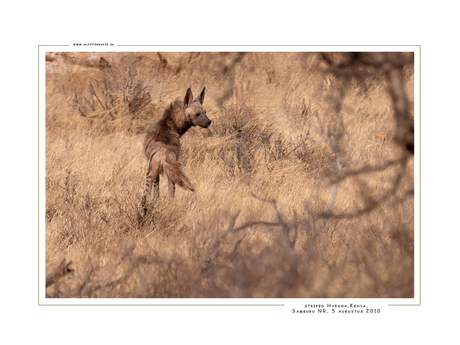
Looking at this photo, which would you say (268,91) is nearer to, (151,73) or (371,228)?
(151,73)

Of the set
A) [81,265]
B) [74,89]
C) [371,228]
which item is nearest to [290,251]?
[371,228]

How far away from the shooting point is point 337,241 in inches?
194

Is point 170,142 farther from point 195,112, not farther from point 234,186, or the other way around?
point 234,186

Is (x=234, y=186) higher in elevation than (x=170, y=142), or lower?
lower

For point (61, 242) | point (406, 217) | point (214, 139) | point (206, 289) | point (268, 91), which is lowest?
point (206, 289)

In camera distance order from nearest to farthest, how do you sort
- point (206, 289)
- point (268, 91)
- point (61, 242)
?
point (206, 289) → point (61, 242) → point (268, 91)

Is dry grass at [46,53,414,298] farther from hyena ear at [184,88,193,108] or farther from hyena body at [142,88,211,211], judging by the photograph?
hyena ear at [184,88,193,108]

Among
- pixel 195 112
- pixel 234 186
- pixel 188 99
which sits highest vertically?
pixel 188 99

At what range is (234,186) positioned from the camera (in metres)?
5.93

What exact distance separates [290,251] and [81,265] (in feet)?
7.22

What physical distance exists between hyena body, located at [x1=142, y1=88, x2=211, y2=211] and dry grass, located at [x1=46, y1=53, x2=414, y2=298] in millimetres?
266

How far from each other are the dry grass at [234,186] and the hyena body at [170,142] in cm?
27

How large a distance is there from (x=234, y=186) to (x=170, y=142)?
39.3 inches

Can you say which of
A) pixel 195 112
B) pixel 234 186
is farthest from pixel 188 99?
pixel 234 186
